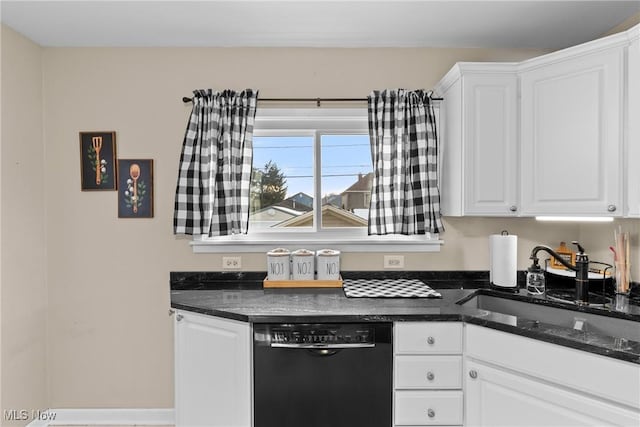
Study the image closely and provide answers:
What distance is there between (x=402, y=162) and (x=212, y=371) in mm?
1580

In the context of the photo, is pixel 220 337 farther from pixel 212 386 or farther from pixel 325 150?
pixel 325 150

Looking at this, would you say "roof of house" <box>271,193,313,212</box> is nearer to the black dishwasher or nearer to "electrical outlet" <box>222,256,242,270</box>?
"electrical outlet" <box>222,256,242,270</box>

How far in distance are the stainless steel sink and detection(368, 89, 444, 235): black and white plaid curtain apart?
517mm

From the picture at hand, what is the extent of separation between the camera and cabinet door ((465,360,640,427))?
1432mm

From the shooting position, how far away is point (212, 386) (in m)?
1.87

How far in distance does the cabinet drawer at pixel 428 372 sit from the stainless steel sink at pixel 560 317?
11.0 inches

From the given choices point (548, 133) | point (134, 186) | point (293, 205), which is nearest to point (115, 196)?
point (134, 186)

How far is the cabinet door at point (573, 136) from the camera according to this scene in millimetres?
1781

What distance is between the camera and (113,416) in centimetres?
246

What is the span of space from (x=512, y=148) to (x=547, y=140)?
0.17 metres

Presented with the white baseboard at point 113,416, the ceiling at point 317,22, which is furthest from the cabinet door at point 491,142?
the white baseboard at point 113,416

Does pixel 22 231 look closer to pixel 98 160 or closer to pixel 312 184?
pixel 98 160

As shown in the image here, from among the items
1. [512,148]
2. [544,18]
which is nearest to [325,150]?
[512,148]

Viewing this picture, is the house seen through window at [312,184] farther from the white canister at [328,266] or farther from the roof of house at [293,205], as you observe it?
the white canister at [328,266]
